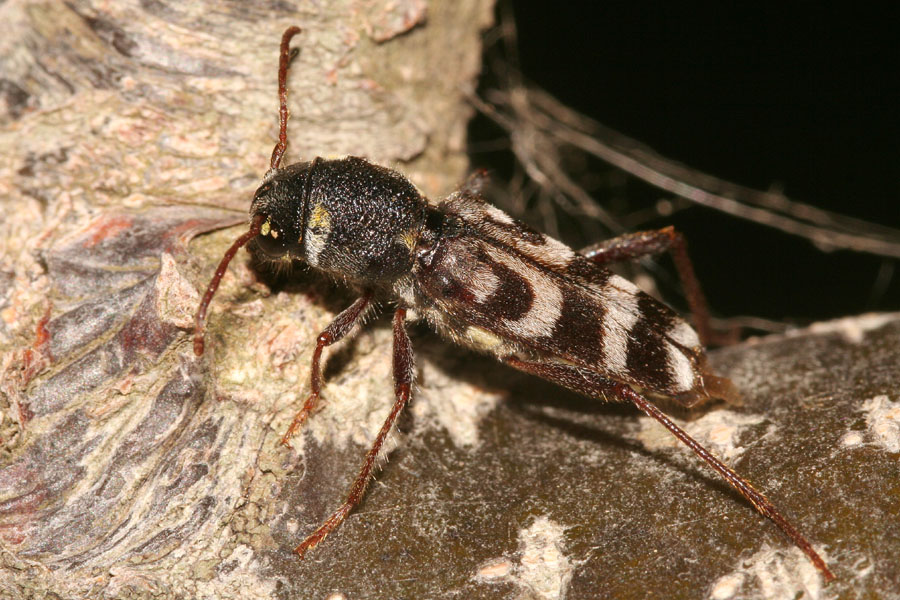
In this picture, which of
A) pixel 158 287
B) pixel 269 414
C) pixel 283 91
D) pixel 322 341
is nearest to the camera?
pixel 158 287

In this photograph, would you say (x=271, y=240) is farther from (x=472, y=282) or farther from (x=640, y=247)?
(x=640, y=247)

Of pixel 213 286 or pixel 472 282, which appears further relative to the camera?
pixel 472 282

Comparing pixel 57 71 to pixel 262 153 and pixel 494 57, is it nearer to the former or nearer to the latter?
pixel 262 153

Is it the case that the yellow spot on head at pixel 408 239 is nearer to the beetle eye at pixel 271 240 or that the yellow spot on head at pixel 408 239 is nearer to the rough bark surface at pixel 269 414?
the rough bark surface at pixel 269 414

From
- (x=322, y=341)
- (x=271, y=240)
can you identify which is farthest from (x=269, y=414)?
(x=271, y=240)

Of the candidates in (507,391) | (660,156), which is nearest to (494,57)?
(660,156)

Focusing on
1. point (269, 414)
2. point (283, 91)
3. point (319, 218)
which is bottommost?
point (269, 414)

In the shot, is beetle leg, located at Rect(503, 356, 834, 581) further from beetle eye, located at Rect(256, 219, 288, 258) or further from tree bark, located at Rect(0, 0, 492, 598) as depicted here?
beetle eye, located at Rect(256, 219, 288, 258)
